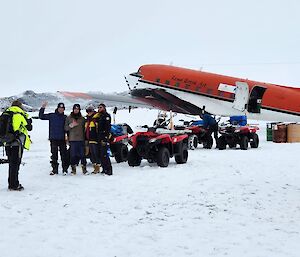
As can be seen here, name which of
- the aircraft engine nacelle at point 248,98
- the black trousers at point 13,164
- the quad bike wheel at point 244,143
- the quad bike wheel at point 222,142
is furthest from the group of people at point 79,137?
the aircraft engine nacelle at point 248,98

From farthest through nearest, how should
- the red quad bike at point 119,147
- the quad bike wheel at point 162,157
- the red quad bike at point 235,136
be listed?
the red quad bike at point 235,136, the red quad bike at point 119,147, the quad bike wheel at point 162,157

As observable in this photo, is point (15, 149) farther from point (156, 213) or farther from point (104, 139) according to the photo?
point (156, 213)

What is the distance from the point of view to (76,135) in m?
A: 11.8

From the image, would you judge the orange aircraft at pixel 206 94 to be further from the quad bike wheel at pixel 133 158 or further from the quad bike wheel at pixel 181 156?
the quad bike wheel at pixel 133 158

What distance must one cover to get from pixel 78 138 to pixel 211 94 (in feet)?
53.4

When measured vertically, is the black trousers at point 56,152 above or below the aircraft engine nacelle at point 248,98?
below

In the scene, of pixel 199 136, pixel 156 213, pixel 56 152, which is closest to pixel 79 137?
pixel 56 152

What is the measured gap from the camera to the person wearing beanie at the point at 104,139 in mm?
11508

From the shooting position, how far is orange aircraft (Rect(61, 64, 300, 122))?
2467 centimetres

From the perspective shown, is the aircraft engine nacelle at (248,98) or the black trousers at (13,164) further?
the aircraft engine nacelle at (248,98)

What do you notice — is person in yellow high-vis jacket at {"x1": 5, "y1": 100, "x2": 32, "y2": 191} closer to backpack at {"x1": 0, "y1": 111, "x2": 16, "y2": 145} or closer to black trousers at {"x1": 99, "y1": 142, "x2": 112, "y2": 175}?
backpack at {"x1": 0, "y1": 111, "x2": 16, "y2": 145}

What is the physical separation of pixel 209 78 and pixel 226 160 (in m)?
13.6

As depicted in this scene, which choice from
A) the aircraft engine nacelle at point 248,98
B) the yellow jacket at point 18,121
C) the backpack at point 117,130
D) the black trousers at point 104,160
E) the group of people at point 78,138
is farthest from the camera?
the aircraft engine nacelle at point 248,98

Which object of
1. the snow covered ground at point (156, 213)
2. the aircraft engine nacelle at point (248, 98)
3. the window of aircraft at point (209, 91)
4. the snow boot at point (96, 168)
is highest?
the window of aircraft at point (209, 91)
